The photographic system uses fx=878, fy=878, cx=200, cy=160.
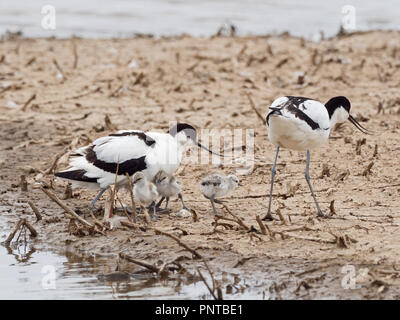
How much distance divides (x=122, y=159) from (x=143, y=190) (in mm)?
371

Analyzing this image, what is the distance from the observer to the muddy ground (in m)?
5.63

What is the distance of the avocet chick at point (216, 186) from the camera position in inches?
261

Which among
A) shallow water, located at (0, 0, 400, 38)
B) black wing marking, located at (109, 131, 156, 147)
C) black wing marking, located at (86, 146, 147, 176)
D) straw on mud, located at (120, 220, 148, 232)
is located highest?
shallow water, located at (0, 0, 400, 38)

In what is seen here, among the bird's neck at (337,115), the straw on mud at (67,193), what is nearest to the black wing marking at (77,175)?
the straw on mud at (67,193)

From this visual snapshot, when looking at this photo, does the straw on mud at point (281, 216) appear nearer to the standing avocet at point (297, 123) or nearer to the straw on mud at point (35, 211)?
the standing avocet at point (297, 123)

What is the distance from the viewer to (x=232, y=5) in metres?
17.3

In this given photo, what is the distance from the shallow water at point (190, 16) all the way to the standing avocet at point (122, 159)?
24.5ft

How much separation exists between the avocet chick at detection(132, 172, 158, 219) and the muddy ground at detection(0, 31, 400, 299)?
0.21m

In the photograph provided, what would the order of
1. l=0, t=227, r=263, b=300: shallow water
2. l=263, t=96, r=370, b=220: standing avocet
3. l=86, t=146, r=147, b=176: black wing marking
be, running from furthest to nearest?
1. l=86, t=146, r=147, b=176: black wing marking
2. l=263, t=96, r=370, b=220: standing avocet
3. l=0, t=227, r=263, b=300: shallow water

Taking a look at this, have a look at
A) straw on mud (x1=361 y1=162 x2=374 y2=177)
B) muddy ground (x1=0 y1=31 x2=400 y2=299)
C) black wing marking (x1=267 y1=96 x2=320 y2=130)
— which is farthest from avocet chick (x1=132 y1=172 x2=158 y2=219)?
straw on mud (x1=361 y1=162 x2=374 y2=177)

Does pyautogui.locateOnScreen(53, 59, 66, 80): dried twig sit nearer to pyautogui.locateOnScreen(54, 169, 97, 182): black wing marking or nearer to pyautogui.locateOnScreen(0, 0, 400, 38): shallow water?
pyautogui.locateOnScreen(0, 0, 400, 38): shallow water

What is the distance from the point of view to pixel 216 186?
6.64 meters

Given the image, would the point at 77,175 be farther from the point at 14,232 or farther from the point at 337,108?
the point at 337,108
